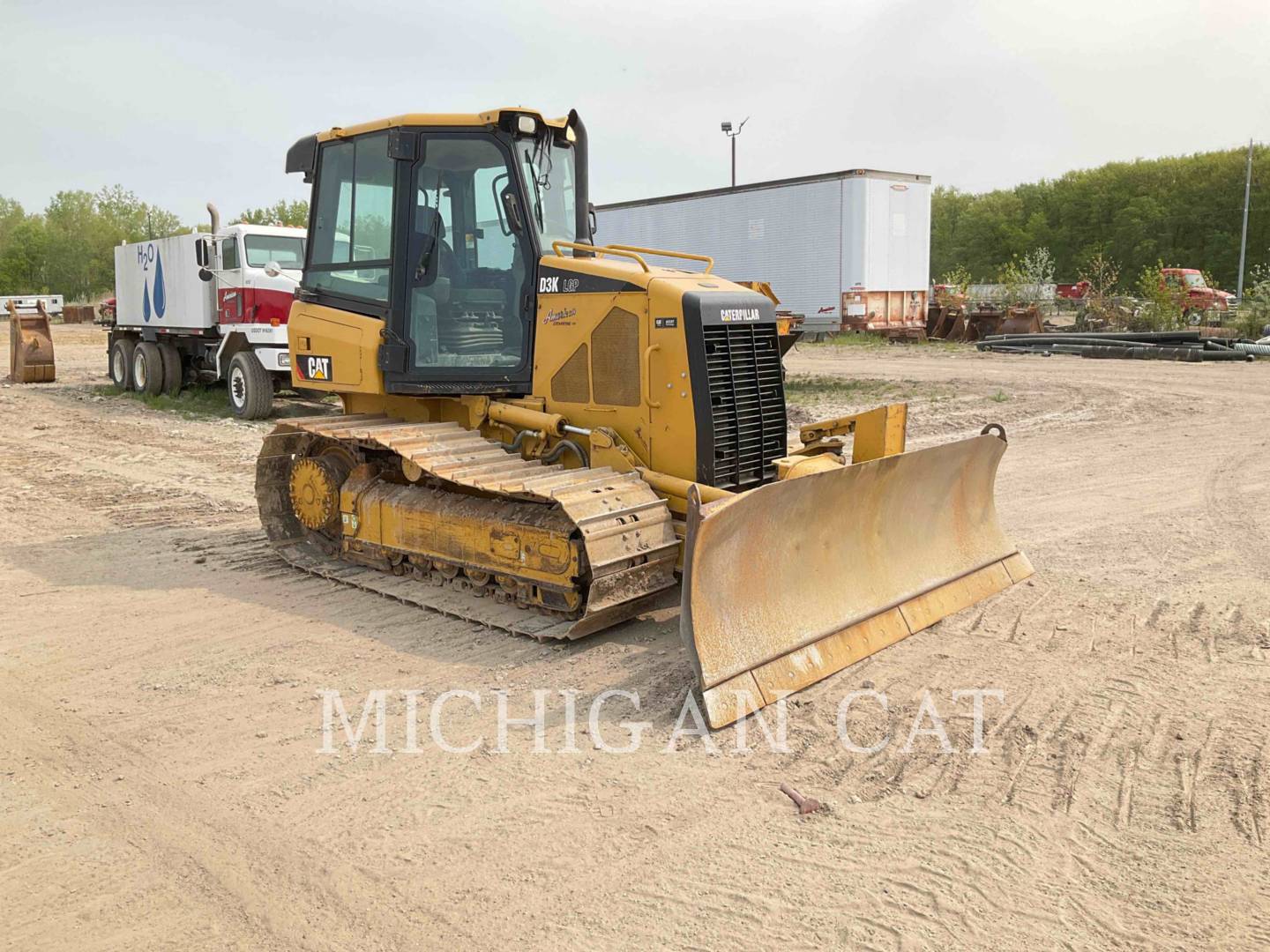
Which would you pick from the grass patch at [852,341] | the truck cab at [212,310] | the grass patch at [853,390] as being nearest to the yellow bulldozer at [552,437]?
the truck cab at [212,310]

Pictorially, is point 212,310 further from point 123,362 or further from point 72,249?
point 72,249

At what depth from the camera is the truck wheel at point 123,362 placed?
18141 mm

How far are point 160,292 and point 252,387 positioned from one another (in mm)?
3621

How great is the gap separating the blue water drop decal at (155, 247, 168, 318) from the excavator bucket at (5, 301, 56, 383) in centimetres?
466

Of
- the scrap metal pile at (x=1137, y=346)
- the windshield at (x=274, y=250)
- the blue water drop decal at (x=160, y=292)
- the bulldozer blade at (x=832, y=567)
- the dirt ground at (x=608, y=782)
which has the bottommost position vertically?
the dirt ground at (x=608, y=782)

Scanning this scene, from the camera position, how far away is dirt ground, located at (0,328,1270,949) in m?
3.22

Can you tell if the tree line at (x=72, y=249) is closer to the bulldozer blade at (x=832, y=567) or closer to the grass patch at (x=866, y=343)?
the grass patch at (x=866, y=343)

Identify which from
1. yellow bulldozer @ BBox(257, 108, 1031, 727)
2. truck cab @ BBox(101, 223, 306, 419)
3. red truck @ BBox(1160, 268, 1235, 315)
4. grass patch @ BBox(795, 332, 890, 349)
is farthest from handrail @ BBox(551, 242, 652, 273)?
red truck @ BBox(1160, 268, 1235, 315)

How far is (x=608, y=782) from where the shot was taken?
4.11 metres

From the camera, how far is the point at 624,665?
5336mm

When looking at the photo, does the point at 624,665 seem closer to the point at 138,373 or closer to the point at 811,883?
the point at 811,883

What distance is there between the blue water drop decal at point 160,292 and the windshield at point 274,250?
2.78m

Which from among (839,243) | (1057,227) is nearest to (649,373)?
(839,243)

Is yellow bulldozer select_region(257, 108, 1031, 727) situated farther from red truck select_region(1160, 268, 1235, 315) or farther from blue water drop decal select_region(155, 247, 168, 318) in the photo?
red truck select_region(1160, 268, 1235, 315)
